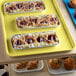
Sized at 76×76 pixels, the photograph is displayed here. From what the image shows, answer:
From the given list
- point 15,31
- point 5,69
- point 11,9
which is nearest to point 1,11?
point 11,9

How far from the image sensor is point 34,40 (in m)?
1.25

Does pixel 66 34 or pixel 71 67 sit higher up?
pixel 66 34

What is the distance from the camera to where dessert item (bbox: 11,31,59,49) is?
3.97 feet

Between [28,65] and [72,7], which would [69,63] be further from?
A: [72,7]

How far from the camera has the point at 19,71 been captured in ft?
5.08

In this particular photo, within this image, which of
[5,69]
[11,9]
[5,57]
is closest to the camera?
[5,57]

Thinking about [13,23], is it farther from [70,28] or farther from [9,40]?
[70,28]

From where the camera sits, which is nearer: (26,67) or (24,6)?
(24,6)

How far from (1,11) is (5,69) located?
0.56 m

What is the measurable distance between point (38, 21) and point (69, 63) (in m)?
0.45

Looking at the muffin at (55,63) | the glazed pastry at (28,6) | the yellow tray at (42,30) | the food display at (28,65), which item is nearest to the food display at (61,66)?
the muffin at (55,63)

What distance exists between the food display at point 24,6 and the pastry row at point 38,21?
74 mm

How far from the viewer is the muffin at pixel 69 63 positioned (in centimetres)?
156

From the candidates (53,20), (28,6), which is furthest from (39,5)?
(53,20)
